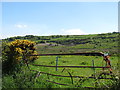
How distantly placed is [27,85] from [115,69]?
1.27 m

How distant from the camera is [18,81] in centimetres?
299

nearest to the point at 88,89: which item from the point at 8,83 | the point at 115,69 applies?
the point at 115,69

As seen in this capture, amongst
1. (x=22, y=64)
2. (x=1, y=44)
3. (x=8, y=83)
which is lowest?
(x=8, y=83)

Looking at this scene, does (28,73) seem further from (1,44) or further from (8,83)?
(1,44)

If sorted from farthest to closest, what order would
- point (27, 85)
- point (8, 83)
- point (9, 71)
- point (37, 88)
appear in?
point (9, 71), point (8, 83), point (27, 85), point (37, 88)

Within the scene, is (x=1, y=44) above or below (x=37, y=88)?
above

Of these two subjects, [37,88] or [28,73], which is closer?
[37,88]

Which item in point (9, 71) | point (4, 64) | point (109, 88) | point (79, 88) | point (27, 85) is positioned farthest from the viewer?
point (4, 64)

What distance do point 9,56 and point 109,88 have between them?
2696mm

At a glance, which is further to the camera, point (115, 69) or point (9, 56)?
point (9, 56)

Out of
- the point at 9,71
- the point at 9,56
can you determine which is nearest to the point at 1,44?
the point at 9,56

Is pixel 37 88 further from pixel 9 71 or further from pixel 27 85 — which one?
pixel 9 71

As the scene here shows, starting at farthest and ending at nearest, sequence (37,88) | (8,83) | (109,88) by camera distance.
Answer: (8,83) < (37,88) < (109,88)

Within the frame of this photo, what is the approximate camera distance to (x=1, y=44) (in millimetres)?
6016
